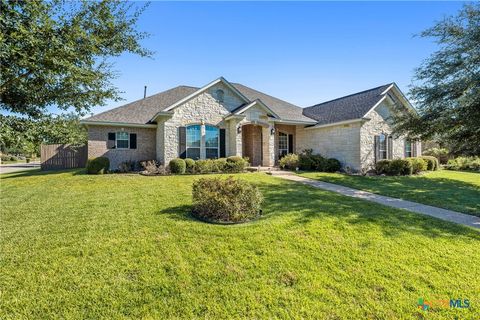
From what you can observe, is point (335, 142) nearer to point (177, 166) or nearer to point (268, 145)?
point (268, 145)

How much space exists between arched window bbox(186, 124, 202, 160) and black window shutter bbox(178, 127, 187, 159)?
25 centimetres

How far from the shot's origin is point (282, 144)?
64.3 feet

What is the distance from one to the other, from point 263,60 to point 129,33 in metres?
8.67

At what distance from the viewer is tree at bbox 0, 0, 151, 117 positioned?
4.66 m

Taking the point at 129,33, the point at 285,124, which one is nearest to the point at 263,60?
the point at 285,124

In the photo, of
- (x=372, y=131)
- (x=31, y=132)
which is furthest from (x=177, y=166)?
(x=372, y=131)

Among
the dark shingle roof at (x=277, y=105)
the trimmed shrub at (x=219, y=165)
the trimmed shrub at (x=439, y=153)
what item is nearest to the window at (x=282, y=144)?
the dark shingle roof at (x=277, y=105)

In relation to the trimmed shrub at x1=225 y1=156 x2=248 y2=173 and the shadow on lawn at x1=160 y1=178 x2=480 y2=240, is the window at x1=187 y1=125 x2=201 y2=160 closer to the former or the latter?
the trimmed shrub at x1=225 y1=156 x2=248 y2=173

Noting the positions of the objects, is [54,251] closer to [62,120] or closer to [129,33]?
[62,120]

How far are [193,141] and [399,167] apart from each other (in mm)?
13446

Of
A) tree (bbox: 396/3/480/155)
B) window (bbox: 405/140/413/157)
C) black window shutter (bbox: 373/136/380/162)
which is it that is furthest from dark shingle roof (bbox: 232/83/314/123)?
window (bbox: 405/140/413/157)

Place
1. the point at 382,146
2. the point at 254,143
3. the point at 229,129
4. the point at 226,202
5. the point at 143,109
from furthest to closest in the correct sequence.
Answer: the point at 143,109, the point at 254,143, the point at 382,146, the point at 229,129, the point at 226,202

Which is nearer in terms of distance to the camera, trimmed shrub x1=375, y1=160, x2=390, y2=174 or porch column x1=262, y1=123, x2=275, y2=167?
trimmed shrub x1=375, y1=160, x2=390, y2=174

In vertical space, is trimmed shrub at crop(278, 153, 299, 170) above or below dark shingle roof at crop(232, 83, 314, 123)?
below
